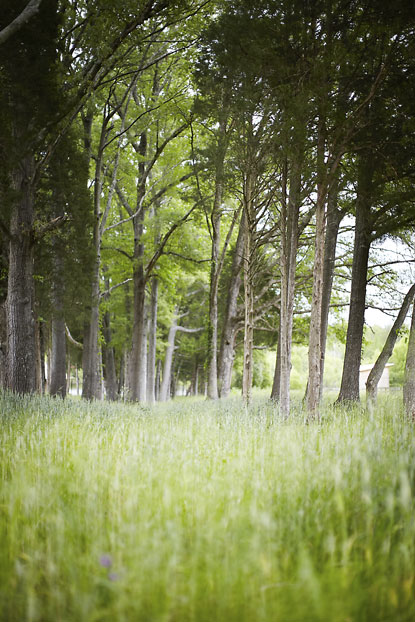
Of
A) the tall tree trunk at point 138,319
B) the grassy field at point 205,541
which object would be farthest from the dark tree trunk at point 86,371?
the grassy field at point 205,541

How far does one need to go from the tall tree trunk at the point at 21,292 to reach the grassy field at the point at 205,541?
233 inches

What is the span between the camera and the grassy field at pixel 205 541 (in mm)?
1788

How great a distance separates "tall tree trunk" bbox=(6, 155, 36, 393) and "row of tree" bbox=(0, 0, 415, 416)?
0.11 feet

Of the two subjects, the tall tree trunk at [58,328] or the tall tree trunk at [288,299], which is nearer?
the tall tree trunk at [288,299]

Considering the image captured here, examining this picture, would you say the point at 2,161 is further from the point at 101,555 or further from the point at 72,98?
the point at 101,555

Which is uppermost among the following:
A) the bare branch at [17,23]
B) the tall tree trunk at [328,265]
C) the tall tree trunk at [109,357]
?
the bare branch at [17,23]

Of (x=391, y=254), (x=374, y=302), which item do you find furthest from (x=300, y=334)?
(x=391, y=254)

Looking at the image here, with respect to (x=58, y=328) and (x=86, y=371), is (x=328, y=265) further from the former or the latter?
(x=58, y=328)

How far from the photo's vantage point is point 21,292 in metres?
9.29

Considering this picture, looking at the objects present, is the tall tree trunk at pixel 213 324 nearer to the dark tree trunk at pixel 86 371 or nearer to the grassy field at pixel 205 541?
the dark tree trunk at pixel 86 371

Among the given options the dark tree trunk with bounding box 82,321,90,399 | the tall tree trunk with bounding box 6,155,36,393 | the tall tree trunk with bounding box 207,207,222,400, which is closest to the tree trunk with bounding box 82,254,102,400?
the dark tree trunk with bounding box 82,321,90,399

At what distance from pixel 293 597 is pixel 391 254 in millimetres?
13626

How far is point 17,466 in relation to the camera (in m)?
3.66

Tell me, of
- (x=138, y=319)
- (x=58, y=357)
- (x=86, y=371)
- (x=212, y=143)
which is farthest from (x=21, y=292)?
(x=212, y=143)
